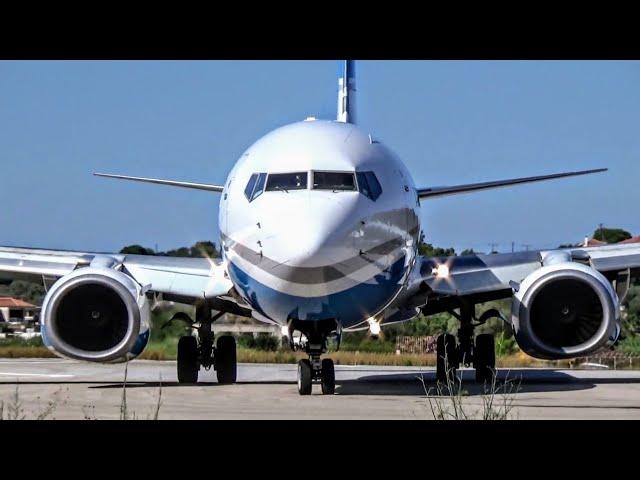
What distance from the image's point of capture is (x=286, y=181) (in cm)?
1353

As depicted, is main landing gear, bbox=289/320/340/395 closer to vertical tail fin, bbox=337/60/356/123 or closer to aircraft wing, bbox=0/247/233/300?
aircraft wing, bbox=0/247/233/300

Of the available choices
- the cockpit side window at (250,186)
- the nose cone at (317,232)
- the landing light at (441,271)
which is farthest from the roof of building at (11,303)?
the nose cone at (317,232)

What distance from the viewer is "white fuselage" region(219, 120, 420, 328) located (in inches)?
510

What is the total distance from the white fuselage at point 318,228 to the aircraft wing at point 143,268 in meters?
2.43

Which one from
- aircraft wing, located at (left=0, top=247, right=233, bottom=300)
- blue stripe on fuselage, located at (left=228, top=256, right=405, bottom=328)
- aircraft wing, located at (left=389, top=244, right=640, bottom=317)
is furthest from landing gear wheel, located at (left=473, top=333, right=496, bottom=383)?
aircraft wing, located at (left=0, top=247, right=233, bottom=300)

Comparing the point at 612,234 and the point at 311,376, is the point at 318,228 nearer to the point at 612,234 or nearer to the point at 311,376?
the point at 311,376

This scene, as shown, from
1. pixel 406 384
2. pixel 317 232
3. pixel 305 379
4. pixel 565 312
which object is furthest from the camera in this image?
pixel 406 384

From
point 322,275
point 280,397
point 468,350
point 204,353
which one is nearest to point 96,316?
point 204,353

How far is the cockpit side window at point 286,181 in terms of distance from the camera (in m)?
13.4

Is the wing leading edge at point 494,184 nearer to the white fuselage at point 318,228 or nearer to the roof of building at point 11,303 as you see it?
the white fuselage at point 318,228

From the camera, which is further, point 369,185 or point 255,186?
point 255,186

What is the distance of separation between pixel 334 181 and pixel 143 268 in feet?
18.0
